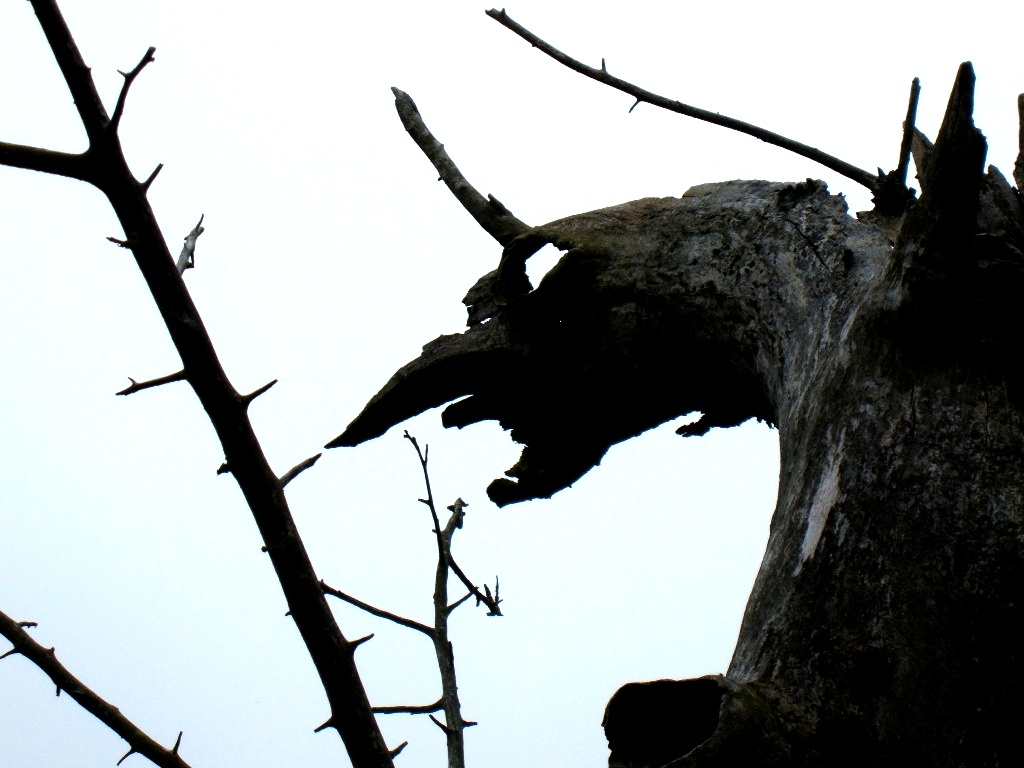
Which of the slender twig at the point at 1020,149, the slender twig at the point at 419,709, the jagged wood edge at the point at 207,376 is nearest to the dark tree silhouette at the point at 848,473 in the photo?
the jagged wood edge at the point at 207,376

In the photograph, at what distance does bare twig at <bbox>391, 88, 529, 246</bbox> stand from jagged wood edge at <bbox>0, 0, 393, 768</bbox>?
1.61 metres

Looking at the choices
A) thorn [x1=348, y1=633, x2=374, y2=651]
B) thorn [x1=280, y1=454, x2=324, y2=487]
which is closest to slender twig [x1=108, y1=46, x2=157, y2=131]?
thorn [x1=280, y1=454, x2=324, y2=487]

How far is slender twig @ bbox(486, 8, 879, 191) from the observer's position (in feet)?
8.30

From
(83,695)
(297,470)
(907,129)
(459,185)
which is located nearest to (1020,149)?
(907,129)

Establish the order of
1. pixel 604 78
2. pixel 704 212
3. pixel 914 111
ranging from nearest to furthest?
1. pixel 914 111
2. pixel 704 212
3. pixel 604 78

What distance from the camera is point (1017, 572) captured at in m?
1.24

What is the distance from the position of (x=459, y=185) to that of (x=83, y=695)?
1983 mm

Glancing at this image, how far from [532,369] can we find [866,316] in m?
1.05

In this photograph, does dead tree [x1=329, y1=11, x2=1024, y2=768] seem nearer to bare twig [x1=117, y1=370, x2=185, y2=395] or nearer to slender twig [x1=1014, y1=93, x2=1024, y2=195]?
slender twig [x1=1014, y1=93, x2=1024, y2=195]

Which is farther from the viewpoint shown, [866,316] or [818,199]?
[818,199]

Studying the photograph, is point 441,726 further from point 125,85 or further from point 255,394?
point 125,85

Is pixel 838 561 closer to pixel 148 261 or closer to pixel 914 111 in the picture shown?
pixel 148 261

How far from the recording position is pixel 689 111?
283 centimetres

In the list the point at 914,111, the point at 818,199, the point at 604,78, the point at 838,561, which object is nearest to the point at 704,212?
the point at 818,199
